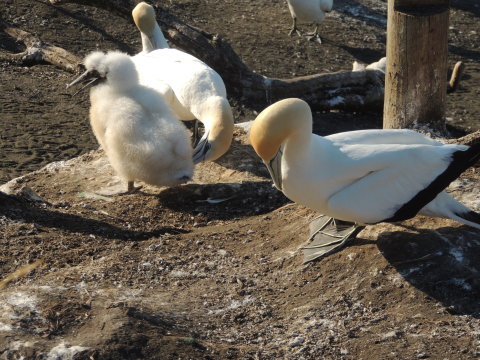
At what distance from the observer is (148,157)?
6109 mm

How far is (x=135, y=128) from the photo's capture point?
6.17 meters

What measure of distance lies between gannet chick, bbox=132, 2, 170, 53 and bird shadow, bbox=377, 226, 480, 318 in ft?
14.6

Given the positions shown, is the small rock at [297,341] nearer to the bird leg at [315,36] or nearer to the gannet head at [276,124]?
the gannet head at [276,124]

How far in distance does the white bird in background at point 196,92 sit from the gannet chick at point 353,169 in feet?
6.36

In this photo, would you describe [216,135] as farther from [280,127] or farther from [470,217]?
[470,217]

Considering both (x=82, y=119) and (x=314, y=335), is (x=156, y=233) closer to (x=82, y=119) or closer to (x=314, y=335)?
(x=314, y=335)

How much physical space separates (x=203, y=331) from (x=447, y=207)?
1.59m

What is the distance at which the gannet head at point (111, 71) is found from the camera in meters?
6.44

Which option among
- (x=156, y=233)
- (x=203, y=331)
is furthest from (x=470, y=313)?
(x=156, y=233)

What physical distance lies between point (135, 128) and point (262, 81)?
118 inches

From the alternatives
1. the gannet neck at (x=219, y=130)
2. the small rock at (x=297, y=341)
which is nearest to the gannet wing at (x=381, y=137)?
the small rock at (x=297, y=341)

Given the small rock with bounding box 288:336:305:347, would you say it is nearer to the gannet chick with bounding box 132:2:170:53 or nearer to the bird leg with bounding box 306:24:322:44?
the gannet chick with bounding box 132:2:170:53

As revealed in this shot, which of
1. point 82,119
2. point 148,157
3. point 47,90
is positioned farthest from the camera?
point 47,90

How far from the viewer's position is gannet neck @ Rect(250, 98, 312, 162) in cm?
452
